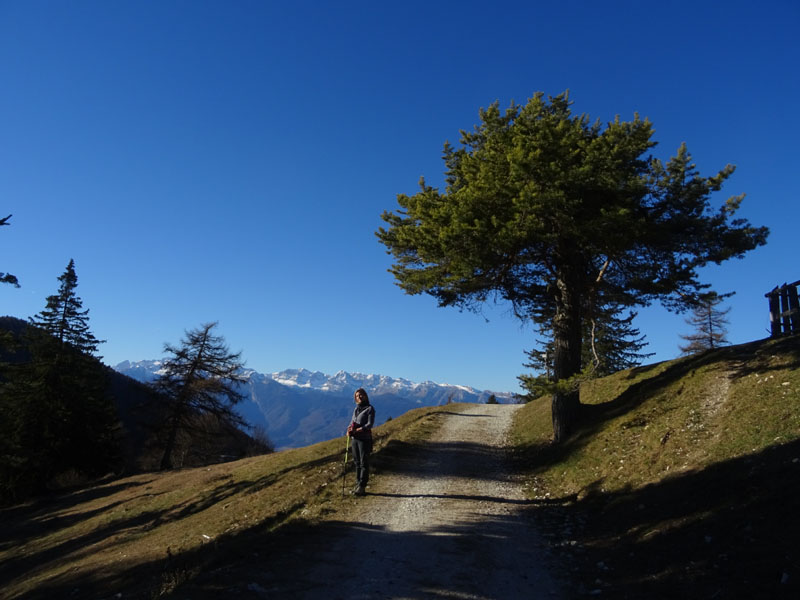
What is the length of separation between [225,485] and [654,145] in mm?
20668

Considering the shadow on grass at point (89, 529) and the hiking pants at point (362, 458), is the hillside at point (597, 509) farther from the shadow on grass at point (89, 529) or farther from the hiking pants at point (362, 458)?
the hiking pants at point (362, 458)

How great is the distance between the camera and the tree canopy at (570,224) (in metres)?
13.4

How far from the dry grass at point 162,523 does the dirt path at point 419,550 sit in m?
1.09

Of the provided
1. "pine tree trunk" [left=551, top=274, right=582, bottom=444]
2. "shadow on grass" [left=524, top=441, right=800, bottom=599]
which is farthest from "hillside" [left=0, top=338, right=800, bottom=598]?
"pine tree trunk" [left=551, top=274, right=582, bottom=444]

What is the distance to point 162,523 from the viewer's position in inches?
633

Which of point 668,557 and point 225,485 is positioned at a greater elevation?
point 668,557

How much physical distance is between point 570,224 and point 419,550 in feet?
33.0

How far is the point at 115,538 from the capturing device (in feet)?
50.4

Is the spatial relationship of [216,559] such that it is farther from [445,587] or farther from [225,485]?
[225,485]

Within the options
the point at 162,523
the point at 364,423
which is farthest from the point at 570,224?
the point at 162,523

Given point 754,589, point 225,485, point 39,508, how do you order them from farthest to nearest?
point 39,508
point 225,485
point 754,589

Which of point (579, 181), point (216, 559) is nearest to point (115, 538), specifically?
point (216, 559)

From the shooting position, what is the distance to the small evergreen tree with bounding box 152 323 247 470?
34281 mm

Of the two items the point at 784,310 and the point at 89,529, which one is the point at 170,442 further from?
the point at 784,310
